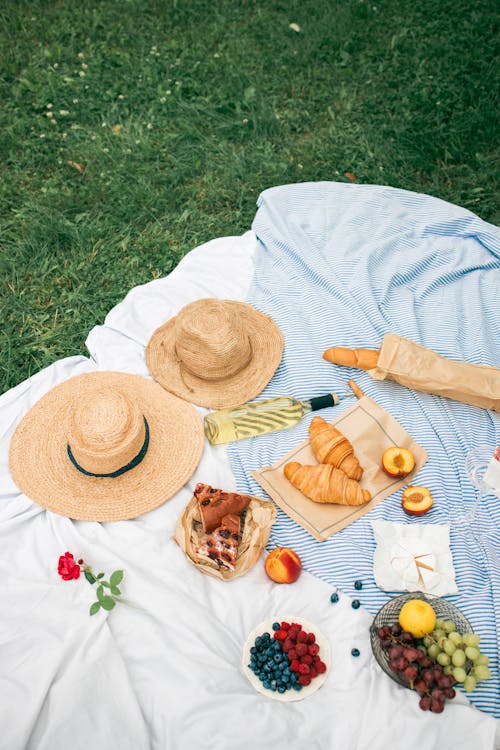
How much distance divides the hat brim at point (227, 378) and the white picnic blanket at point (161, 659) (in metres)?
0.43

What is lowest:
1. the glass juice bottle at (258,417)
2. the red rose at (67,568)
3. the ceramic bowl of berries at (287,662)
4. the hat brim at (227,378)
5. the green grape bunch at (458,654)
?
the ceramic bowl of berries at (287,662)

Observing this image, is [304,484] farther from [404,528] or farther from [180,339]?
[180,339]

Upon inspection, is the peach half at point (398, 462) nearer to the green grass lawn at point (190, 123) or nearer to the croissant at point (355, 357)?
the croissant at point (355, 357)

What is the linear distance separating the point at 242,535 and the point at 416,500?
2.73 feet

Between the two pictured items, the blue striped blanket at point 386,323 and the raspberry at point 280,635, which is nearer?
the raspberry at point 280,635

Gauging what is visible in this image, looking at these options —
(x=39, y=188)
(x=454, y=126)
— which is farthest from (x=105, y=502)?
(x=454, y=126)

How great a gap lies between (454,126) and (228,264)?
232 centimetres

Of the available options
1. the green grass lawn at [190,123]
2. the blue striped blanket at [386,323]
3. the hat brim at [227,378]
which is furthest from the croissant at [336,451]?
the green grass lawn at [190,123]

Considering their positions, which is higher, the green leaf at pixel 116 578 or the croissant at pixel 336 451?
the croissant at pixel 336 451

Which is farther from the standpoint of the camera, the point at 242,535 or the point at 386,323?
the point at 386,323

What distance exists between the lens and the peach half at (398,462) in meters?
3.10

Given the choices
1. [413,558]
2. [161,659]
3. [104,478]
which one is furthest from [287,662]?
[104,478]

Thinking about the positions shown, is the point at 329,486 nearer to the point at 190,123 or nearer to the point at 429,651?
the point at 429,651

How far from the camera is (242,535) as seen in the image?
2957 mm
